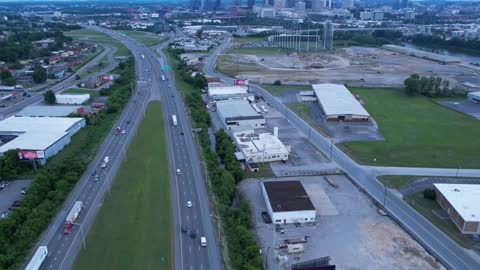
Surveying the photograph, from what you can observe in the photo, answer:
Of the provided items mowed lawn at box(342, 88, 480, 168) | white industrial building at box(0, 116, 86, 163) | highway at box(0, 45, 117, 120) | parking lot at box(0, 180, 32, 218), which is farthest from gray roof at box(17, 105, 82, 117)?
mowed lawn at box(342, 88, 480, 168)

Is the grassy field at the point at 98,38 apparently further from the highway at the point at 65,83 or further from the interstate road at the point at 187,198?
the interstate road at the point at 187,198

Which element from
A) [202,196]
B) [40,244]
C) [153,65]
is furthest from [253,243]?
[153,65]

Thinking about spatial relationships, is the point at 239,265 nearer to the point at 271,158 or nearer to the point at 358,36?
the point at 271,158

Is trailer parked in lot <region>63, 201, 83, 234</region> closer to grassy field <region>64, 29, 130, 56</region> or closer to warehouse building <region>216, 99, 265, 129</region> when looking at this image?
warehouse building <region>216, 99, 265, 129</region>

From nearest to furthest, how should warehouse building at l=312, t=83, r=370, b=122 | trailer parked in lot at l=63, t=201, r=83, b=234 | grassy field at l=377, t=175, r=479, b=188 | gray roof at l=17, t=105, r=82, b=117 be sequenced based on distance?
trailer parked in lot at l=63, t=201, r=83, b=234
grassy field at l=377, t=175, r=479, b=188
gray roof at l=17, t=105, r=82, b=117
warehouse building at l=312, t=83, r=370, b=122

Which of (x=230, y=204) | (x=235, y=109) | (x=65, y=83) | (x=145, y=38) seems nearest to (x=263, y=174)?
(x=230, y=204)

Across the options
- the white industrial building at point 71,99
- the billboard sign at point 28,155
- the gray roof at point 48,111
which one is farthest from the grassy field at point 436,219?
the white industrial building at point 71,99

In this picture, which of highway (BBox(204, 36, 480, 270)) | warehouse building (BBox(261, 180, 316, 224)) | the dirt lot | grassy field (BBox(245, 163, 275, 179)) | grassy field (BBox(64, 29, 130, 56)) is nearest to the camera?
highway (BBox(204, 36, 480, 270))
